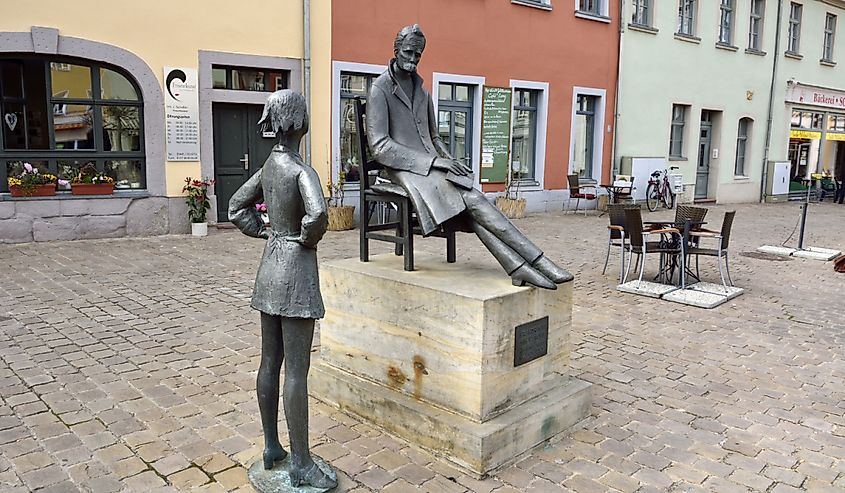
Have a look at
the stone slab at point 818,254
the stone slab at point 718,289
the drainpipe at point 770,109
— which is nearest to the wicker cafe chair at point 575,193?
the stone slab at point 818,254

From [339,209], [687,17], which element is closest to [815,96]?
[687,17]

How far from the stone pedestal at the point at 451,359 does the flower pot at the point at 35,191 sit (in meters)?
7.08

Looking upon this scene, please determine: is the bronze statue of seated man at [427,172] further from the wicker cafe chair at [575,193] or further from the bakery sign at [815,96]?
the bakery sign at [815,96]

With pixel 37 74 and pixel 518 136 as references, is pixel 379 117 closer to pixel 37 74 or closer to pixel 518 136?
pixel 37 74

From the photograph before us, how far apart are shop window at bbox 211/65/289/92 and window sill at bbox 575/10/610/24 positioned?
7089 mm

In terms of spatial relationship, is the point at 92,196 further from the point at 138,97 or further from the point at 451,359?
the point at 451,359

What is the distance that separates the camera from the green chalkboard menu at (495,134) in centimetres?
1403

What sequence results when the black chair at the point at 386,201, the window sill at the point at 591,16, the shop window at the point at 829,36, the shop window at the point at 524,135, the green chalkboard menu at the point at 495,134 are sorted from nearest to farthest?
1. the black chair at the point at 386,201
2. the green chalkboard menu at the point at 495,134
3. the shop window at the point at 524,135
4. the window sill at the point at 591,16
5. the shop window at the point at 829,36

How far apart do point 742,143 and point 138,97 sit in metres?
17.0

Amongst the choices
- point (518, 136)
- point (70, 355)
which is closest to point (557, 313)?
point (70, 355)

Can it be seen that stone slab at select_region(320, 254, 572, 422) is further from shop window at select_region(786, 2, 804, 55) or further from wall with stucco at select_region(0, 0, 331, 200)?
shop window at select_region(786, 2, 804, 55)

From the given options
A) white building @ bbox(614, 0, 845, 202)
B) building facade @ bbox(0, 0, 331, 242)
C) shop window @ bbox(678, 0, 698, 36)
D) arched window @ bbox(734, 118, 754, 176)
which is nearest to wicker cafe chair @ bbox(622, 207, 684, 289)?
building facade @ bbox(0, 0, 331, 242)

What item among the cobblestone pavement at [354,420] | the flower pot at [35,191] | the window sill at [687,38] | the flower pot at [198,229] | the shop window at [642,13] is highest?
the shop window at [642,13]

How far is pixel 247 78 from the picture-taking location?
37.3ft
